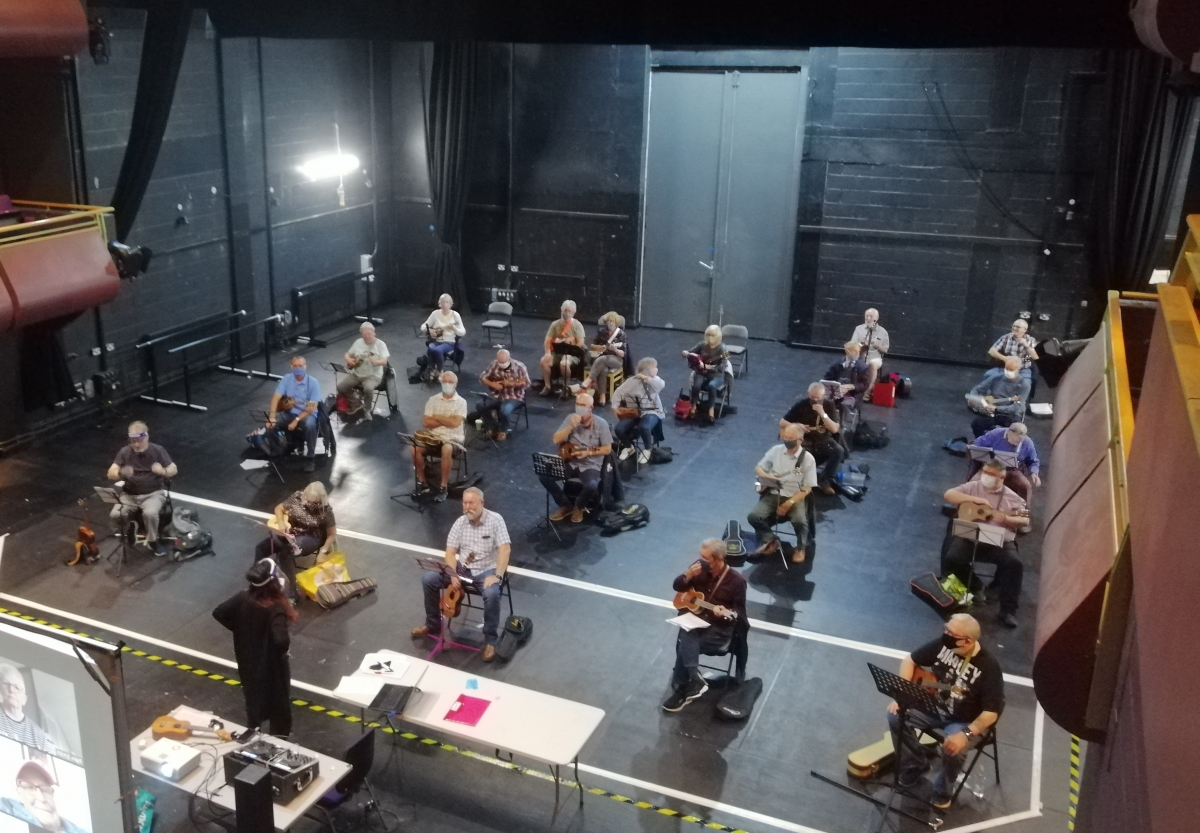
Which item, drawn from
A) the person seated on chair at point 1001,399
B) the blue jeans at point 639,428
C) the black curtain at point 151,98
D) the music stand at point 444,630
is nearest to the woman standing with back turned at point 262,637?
the music stand at point 444,630

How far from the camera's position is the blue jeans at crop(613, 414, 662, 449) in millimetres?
12242

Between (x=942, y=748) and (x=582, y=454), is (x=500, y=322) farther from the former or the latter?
(x=942, y=748)

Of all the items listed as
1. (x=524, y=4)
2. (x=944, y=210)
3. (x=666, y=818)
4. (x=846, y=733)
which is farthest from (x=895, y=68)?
(x=666, y=818)

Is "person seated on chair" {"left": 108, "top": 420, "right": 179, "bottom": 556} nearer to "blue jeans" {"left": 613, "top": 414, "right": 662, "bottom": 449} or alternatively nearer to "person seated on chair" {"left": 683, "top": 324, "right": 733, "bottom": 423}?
"blue jeans" {"left": 613, "top": 414, "right": 662, "bottom": 449}

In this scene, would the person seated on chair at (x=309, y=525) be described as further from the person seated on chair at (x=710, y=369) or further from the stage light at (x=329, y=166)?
the stage light at (x=329, y=166)

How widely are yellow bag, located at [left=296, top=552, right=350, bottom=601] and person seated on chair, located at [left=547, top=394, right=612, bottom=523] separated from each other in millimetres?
2323

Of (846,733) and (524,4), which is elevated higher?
(524,4)

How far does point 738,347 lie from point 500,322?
159 inches

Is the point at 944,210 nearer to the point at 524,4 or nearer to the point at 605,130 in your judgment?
the point at 605,130

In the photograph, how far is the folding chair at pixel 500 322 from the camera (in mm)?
16750

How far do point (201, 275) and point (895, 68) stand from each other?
10.8 m

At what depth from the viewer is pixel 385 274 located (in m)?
19.5

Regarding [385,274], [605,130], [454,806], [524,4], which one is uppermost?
[524,4]

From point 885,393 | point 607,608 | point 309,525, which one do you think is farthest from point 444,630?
point 885,393
